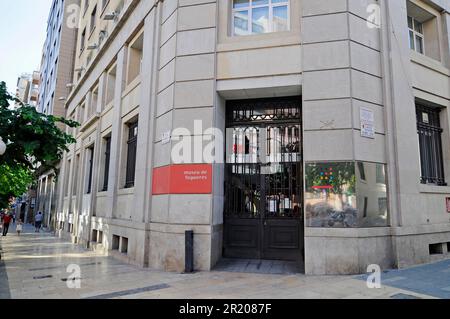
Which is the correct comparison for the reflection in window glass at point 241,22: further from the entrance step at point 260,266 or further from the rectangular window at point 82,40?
the rectangular window at point 82,40

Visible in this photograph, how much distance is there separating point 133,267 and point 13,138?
5157mm

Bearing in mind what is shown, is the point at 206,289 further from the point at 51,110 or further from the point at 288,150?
the point at 51,110

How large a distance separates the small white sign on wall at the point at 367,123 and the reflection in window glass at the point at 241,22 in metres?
4.04

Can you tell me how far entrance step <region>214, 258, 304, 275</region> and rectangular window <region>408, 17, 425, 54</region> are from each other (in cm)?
829

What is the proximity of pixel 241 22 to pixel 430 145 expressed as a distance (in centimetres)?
708

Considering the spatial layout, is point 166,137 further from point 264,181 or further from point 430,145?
point 430,145

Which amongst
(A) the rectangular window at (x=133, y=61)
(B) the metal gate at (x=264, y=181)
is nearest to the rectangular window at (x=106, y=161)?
(A) the rectangular window at (x=133, y=61)

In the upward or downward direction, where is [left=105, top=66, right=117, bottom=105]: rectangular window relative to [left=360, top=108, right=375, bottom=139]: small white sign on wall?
upward

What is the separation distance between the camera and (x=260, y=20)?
9656 mm

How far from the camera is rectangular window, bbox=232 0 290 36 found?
949 centimetres

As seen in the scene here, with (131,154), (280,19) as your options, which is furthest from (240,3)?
(131,154)

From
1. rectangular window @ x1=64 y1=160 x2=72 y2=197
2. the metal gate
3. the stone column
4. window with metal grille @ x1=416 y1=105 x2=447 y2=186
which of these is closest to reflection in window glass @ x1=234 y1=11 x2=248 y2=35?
the stone column

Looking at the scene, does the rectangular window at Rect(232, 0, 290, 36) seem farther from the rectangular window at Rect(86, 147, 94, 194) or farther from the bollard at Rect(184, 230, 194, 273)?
the rectangular window at Rect(86, 147, 94, 194)
